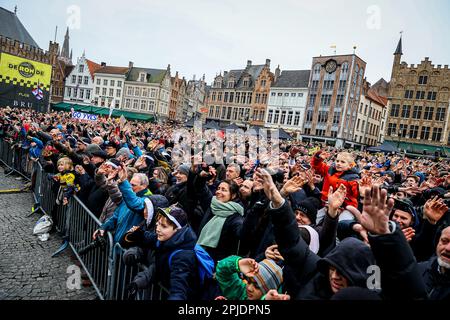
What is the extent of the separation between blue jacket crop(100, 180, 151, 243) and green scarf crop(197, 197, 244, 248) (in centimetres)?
87

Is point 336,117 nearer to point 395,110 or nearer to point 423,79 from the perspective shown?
point 395,110

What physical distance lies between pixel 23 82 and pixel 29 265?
127 feet

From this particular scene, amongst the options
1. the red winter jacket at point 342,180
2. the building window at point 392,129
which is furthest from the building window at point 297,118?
the red winter jacket at point 342,180

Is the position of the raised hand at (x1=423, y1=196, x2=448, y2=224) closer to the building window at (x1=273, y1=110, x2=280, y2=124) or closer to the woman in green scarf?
the woman in green scarf

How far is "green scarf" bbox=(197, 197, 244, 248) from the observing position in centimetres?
326

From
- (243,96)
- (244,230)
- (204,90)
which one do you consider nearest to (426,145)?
(243,96)

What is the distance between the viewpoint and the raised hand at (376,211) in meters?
1.56

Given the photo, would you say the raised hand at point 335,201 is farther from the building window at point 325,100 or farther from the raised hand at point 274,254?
the building window at point 325,100

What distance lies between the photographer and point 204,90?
89.1m

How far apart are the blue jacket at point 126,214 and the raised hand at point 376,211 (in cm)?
263

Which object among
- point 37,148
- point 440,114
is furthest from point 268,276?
point 440,114

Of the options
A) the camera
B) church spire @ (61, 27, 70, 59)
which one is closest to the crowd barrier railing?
the camera

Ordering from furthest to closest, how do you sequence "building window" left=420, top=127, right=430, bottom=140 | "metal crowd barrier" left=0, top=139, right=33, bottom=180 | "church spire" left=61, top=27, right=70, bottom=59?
"church spire" left=61, top=27, right=70, bottom=59 → "building window" left=420, top=127, right=430, bottom=140 → "metal crowd barrier" left=0, top=139, right=33, bottom=180

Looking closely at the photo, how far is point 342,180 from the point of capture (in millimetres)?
4062
